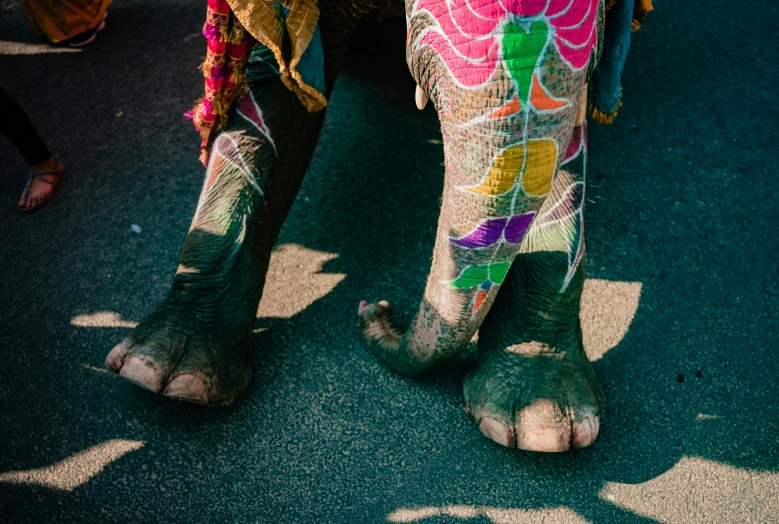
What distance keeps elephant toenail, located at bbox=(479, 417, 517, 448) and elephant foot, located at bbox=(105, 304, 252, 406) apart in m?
0.56

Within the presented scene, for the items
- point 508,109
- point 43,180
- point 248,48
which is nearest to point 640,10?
point 508,109

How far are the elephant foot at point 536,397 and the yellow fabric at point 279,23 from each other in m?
0.74

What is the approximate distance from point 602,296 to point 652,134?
74 cm

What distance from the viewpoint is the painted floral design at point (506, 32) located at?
0.87 m

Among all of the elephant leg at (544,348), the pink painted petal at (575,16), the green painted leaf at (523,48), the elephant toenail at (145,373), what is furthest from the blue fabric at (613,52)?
the elephant toenail at (145,373)

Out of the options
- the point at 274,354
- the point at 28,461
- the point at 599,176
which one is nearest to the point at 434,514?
the point at 274,354

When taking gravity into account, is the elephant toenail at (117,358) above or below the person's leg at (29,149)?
below

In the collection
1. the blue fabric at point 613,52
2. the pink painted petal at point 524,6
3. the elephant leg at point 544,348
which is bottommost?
the elephant leg at point 544,348

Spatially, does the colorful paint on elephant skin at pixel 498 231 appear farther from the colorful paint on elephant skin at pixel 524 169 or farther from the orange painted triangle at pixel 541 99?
the orange painted triangle at pixel 541 99

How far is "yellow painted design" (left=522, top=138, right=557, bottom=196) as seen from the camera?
3.11 ft

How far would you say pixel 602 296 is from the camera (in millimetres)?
1733

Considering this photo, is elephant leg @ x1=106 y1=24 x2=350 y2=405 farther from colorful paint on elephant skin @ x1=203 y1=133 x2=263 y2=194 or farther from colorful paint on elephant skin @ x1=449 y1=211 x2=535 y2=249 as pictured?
colorful paint on elephant skin @ x1=449 y1=211 x2=535 y2=249

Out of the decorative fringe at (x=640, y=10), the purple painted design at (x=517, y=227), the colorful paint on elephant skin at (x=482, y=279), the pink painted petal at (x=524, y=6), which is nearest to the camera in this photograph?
the pink painted petal at (x=524, y=6)

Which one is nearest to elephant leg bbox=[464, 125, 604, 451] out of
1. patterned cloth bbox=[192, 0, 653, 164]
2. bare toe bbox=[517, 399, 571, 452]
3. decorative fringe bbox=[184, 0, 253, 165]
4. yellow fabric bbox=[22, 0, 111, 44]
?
bare toe bbox=[517, 399, 571, 452]
